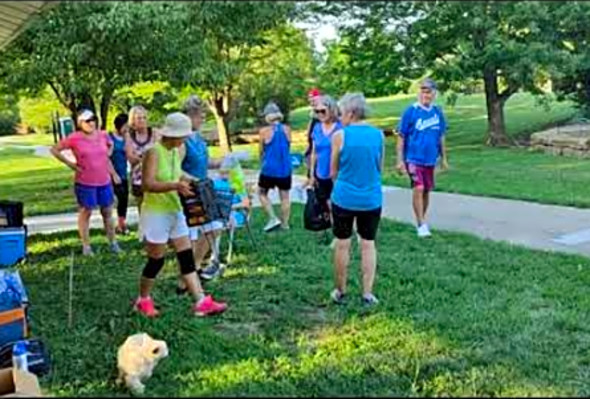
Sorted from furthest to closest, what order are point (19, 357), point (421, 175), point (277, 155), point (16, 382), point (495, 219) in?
point (495, 219)
point (277, 155)
point (421, 175)
point (19, 357)
point (16, 382)

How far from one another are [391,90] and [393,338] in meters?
13.4

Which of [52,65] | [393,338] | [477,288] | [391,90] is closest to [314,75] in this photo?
[391,90]

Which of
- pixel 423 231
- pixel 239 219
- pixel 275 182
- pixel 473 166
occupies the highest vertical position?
pixel 275 182

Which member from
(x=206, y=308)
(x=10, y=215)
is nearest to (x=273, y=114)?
(x=10, y=215)

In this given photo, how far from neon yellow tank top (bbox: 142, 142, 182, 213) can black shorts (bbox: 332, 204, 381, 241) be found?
1.09 m

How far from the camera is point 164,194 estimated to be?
5758 millimetres

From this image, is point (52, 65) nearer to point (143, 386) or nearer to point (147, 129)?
point (147, 129)

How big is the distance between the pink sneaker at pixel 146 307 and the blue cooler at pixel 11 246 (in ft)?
6.79

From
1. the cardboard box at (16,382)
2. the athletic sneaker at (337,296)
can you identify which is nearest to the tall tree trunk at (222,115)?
the athletic sneaker at (337,296)

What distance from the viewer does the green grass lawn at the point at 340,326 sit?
4.33 metres

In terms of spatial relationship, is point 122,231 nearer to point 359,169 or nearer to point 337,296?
point 337,296

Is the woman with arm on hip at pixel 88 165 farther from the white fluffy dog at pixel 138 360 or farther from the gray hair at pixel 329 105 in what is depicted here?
the white fluffy dog at pixel 138 360

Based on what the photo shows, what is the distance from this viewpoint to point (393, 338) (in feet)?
17.0

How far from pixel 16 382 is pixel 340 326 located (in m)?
2.28
